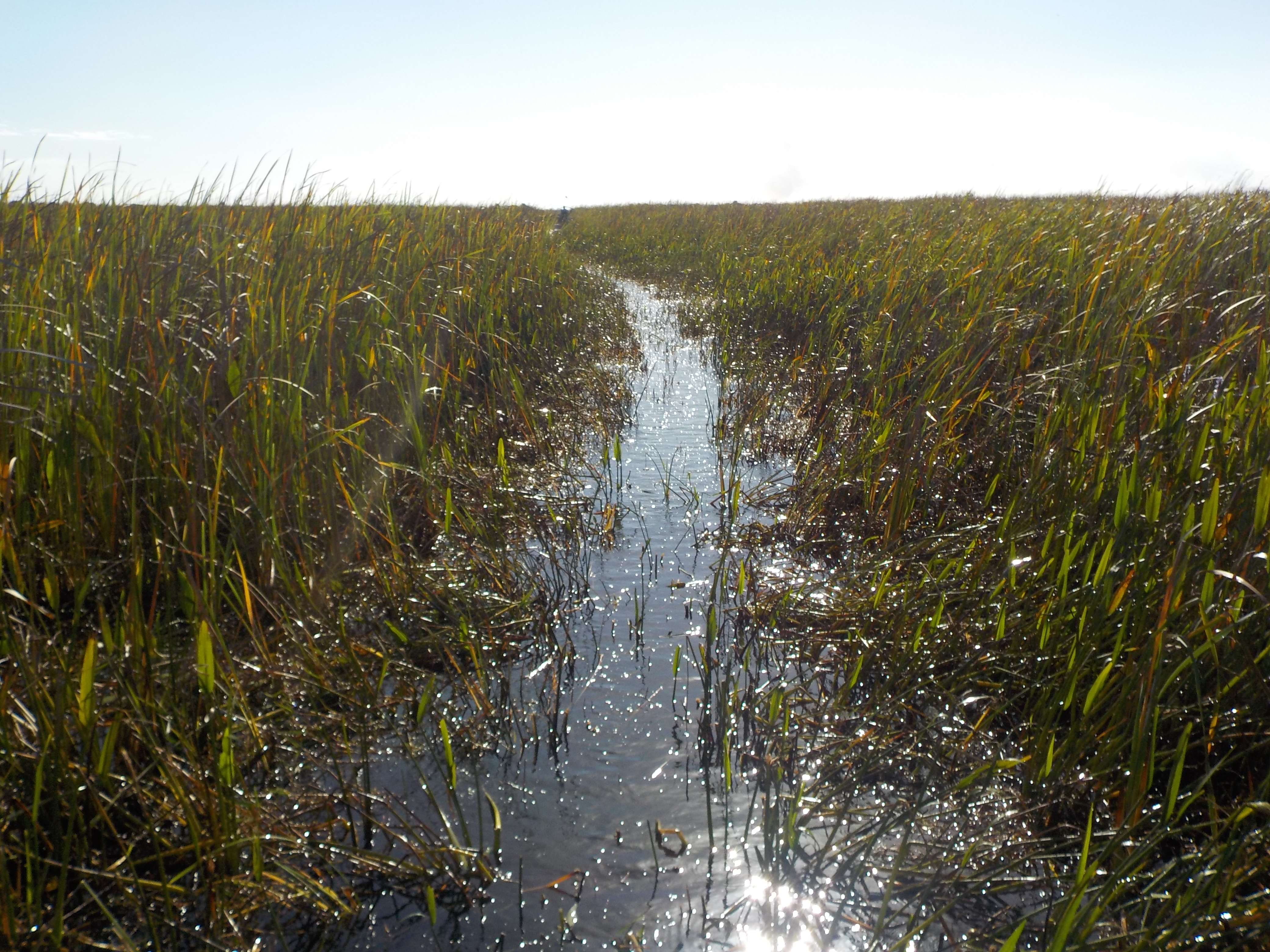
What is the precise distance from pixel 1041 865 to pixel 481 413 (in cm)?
323

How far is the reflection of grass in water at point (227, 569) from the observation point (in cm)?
148

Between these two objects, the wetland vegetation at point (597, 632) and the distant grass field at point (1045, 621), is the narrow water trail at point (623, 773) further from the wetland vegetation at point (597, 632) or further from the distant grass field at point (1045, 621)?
the distant grass field at point (1045, 621)

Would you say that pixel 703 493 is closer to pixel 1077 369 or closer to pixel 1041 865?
pixel 1077 369

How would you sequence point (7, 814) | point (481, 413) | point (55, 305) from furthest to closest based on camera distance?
point (481, 413) → point (55, 305) → point (7, 814)

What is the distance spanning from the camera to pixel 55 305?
8.66 feet

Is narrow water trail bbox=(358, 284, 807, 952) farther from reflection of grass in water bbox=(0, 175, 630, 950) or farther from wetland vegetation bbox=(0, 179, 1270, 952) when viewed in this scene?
reflection of grass in water bbox=(0, 175, 630, 950)

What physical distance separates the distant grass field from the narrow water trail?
172mm

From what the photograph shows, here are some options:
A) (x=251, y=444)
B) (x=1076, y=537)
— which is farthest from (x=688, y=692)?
(x=251, y=444)

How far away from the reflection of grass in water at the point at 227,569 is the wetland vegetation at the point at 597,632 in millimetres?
16

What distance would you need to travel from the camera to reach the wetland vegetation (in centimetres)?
150

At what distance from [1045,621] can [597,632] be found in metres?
1.28

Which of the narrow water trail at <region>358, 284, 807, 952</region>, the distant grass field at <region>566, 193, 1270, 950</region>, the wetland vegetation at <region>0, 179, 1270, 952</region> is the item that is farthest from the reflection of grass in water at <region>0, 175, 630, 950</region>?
the distant grass field at <region>566, 193, 1270, 950</region>

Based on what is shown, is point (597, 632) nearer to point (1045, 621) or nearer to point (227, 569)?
point (227, 569)

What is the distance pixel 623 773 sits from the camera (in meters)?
1.97
